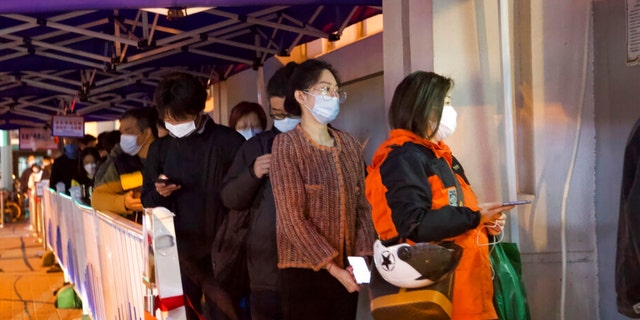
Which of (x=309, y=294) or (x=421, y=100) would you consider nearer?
(x=421, y=100)

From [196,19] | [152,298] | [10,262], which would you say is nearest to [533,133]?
[152,298]

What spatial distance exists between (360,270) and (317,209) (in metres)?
0.43

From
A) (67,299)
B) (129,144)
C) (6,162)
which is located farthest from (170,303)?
(6,162)

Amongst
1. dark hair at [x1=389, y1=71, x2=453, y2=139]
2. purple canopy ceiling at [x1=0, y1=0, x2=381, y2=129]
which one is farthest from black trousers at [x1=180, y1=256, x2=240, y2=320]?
purple canopy ceiling at [x1=0, y1=0, x2=381, y2=129]

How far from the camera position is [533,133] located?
192 inches

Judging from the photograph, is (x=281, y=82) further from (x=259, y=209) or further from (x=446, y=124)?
(x=446, y=124)

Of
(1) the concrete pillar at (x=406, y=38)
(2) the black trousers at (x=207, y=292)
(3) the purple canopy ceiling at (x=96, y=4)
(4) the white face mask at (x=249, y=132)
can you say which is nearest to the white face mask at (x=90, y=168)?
(3) the purple canopy ceiling at (x=96, y=4)

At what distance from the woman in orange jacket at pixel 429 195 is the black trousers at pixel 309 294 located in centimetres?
70

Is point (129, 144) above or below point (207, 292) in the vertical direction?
above

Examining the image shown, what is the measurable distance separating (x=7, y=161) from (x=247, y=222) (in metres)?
33.9

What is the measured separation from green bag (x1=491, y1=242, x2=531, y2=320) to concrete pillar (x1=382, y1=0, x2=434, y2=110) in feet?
4.87

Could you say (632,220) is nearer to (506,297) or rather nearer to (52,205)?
(506,297)

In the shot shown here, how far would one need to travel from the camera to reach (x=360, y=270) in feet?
12.6

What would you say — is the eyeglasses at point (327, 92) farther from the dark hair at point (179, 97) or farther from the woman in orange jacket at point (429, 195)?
the dark hair at point (179, 97)
